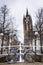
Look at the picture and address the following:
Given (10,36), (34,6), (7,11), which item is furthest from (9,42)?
(34,6)

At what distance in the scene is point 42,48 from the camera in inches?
151

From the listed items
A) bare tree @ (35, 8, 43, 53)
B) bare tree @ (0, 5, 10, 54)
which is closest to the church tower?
bare tree @ (35, 8, 43, 53)

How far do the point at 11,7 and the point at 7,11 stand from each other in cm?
13

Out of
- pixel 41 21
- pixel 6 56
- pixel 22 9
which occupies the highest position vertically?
pixel 22 9

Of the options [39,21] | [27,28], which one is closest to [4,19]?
[27,28]

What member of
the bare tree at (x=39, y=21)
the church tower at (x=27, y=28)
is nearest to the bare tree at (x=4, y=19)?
the church tower at (x=27, y=28)

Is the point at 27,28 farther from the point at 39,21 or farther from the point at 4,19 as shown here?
the point at 4,19

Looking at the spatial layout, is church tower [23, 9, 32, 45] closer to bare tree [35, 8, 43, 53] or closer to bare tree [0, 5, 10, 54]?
bare tree [35, 8, 43, 53]

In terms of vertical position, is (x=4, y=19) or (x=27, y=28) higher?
(x=4, y=19)

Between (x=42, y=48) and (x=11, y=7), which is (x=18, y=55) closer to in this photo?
(x=42, y=48)

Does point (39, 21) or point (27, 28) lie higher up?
point (39, 21)

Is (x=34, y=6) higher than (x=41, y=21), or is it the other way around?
(x=34, y=6)

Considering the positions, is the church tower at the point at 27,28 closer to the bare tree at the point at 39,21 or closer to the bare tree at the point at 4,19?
the bare tree at the point at 39,21

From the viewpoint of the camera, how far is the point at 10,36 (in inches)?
154
